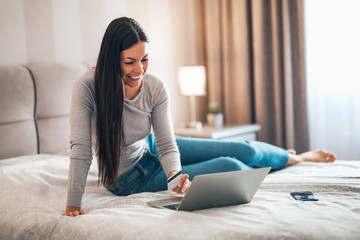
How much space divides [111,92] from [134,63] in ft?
0.46

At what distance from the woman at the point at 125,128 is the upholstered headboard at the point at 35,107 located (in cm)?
68

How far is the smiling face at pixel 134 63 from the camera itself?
137 cm

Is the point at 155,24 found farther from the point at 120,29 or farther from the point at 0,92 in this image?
the point at 120,29

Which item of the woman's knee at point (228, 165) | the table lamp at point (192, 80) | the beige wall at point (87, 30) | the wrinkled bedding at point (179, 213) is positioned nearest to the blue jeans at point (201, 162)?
the woman's knee at point (228, 165)

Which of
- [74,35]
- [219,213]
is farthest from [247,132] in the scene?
[219,213]

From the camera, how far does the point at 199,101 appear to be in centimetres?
361

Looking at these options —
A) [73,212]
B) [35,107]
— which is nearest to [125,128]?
[73,212]

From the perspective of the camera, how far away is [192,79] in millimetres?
3053

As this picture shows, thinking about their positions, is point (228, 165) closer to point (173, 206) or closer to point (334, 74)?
point (173, 206)

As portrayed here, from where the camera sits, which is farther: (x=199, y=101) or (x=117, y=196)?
(x=199, y=101)

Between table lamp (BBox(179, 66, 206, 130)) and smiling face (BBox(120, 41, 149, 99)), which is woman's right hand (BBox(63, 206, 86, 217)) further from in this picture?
table lamp (BBox(179, 66, 206, 130))

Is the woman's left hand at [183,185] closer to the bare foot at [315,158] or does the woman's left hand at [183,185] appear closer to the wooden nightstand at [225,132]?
the bare foot at [315,158]

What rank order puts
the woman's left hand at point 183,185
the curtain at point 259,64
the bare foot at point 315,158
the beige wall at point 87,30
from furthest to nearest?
1. the curtain at point 259,64
2. the beige wall at point 87,30
3. the bare foot at point 315,158
4. the woman's left hand at point 183,185

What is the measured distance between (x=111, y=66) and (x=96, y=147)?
0.33m
